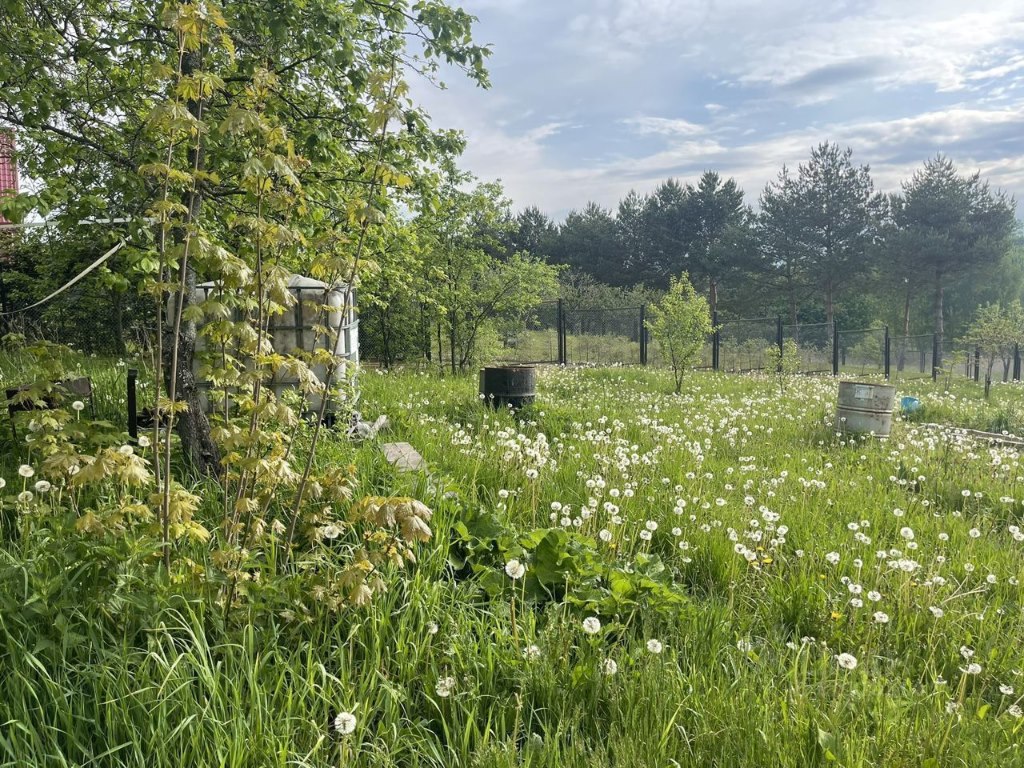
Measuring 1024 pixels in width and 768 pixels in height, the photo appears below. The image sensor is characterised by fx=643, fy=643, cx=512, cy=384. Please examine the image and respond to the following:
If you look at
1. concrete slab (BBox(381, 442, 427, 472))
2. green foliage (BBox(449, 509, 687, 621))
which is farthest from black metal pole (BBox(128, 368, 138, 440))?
green foliage (BBox(449, 509, 687, 621))

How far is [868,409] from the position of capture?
8555 millimetres

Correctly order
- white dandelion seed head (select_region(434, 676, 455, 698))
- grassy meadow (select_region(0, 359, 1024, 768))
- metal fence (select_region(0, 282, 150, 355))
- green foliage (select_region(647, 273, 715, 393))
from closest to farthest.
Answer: grassy meadow (select_region(0, 359, 1024, 768)) → white dandelion seed head (select_region(434, 676, 455, 698)) → metal fence (select_region(0, 282, 150, 355)) → green foliage (select_region(647, 273, 715, 393))

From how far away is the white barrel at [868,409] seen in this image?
333 inches

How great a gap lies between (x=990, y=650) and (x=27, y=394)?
4673mm

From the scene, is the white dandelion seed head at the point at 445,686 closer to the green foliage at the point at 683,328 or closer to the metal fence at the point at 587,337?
the green foliage at the point at 683,328

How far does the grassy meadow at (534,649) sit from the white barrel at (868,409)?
4.16 meters

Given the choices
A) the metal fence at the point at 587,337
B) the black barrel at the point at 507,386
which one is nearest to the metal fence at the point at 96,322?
the black barrel at the point at 507,386

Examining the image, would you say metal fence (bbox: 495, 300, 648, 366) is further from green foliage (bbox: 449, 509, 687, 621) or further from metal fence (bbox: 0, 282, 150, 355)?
green foliage (bbox: 449, 509, 687, 621)

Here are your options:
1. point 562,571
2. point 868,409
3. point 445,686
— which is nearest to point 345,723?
point 445,686

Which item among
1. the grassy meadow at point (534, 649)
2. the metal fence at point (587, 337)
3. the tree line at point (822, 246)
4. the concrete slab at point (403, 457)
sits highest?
the tree line at point (822, 246)

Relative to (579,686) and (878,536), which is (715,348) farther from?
(579,686)

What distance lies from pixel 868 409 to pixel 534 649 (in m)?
7.65

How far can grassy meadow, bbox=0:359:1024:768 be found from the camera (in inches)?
81.1

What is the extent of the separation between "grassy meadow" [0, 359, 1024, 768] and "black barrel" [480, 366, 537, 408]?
153 inches
